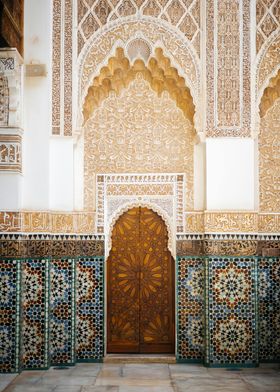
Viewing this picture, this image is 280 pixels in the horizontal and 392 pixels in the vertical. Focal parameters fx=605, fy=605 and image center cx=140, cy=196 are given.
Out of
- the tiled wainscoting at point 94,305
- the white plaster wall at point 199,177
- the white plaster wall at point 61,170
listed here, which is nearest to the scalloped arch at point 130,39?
the white plaster wall at point 61,170

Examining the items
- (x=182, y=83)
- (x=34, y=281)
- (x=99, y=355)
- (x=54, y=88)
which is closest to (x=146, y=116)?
(x=182, y=83)

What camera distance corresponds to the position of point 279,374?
5.43m

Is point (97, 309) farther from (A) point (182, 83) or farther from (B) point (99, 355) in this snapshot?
(A) point (182, 83)

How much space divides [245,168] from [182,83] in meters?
1.03

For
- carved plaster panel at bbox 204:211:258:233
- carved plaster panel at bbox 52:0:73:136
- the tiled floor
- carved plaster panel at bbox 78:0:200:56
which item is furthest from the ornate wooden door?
carved plaster panel at bbox 78:0:200:56

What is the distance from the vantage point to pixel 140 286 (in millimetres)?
6094

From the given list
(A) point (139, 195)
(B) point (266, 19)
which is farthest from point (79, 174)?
(B) point (266, 19)

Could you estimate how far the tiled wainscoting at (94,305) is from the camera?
535 centimetres

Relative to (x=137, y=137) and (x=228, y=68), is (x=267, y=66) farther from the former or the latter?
(x=137, y=137)

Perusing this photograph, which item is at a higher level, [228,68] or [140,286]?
[228,68]

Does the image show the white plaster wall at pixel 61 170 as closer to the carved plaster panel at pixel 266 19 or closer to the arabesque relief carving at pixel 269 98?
the arabesque relief carving at pixel 269 98

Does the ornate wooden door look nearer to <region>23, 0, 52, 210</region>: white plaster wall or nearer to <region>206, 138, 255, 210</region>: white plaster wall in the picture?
<region>206, 138, 255, 210</region>: white plaster wall

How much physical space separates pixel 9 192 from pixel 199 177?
1.86 metres

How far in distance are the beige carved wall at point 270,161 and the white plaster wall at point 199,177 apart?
1.90ft
